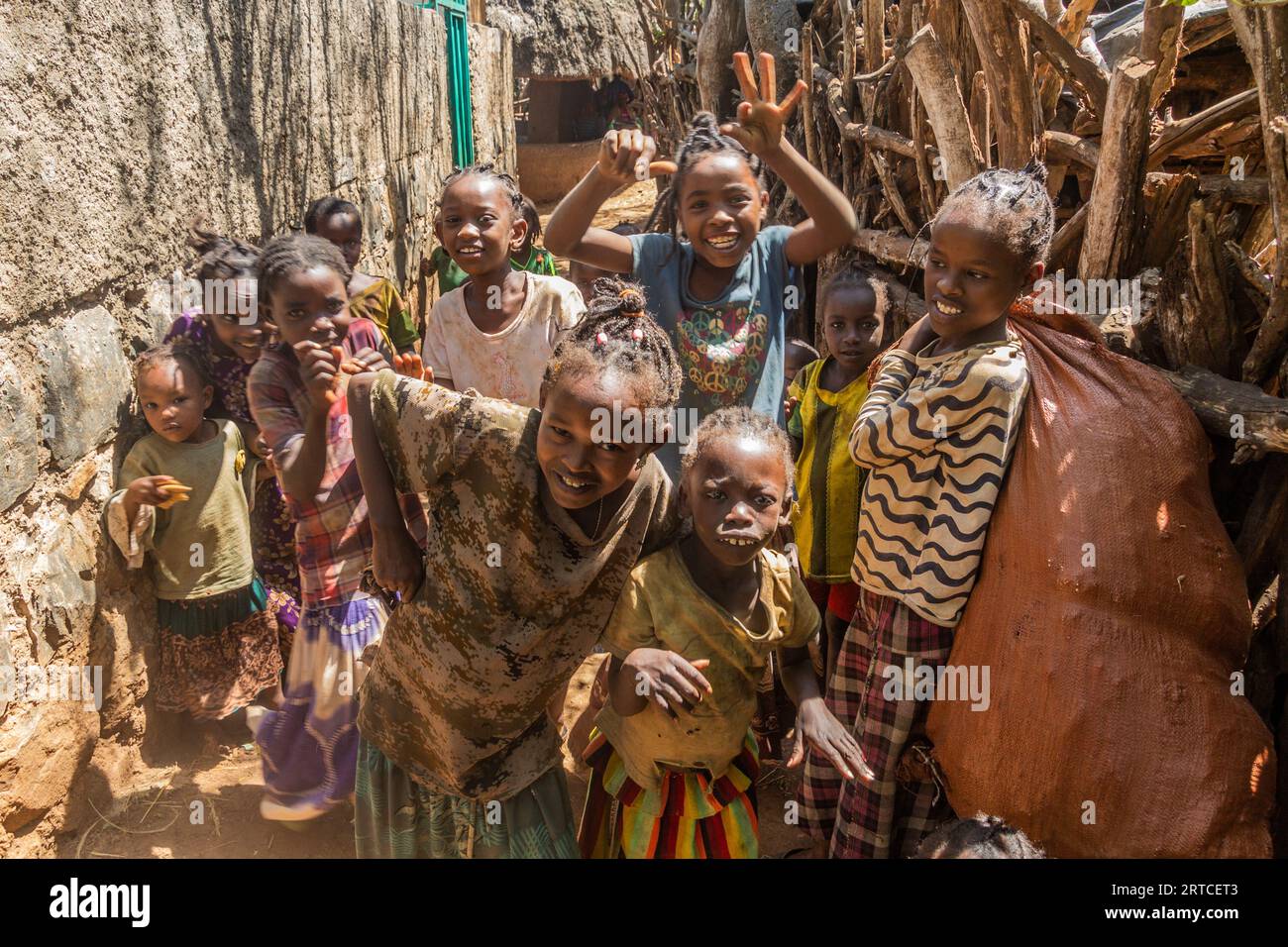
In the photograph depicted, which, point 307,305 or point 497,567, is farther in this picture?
point 307,305

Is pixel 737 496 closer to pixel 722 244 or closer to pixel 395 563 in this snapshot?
pixel 395 563

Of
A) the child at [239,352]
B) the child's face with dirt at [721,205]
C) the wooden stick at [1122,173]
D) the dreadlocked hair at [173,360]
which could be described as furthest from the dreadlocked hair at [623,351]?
the dreadlocked hair at [173,360]

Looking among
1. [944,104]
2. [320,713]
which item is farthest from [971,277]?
[320,713]

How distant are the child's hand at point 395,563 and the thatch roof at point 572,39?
42.9ft

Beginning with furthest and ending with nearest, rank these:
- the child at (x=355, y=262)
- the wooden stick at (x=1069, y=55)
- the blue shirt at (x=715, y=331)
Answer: the child at (x=355, y=262) → the wooden stick at (x=1069, y=55) → the blue shirt at (x=715, y=331)

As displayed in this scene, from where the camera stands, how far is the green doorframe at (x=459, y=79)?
24.8ft

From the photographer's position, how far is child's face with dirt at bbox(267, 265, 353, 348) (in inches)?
99.6

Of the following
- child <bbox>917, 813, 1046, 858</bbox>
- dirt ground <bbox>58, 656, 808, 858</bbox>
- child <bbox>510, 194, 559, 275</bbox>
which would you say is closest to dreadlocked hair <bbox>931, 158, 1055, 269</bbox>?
child <bbox>917, 813, 1046, 858</bbox>

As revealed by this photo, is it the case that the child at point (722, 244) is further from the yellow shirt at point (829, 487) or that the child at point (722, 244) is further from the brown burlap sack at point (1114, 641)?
the brown burlap sack at point (1114, 641)

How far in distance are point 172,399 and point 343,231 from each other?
140 cm

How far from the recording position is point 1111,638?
6.22 feet

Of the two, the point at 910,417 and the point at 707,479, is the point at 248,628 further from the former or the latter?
the point at 910,417

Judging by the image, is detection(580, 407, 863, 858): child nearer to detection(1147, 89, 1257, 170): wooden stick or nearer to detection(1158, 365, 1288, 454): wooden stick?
detection(1158, 365, 1288, 454): wooden stick

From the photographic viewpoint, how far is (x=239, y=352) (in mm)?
3041
